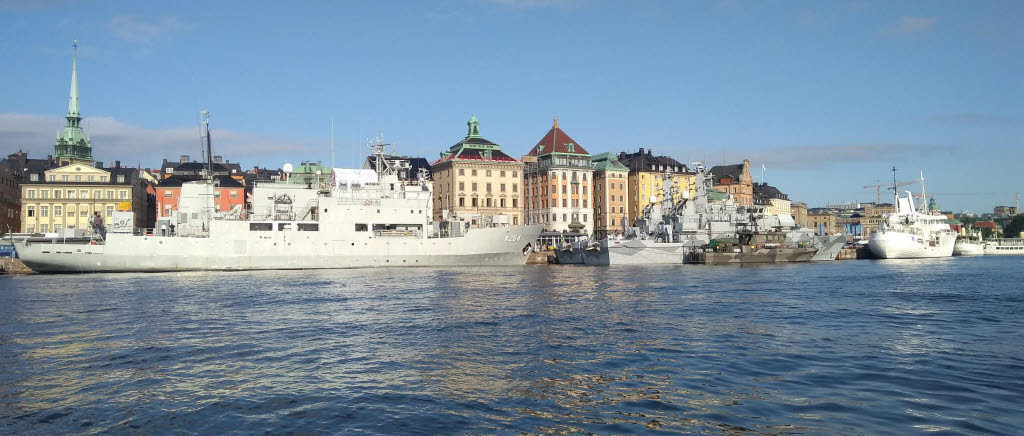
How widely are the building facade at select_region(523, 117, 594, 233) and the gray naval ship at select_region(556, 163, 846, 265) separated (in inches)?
969

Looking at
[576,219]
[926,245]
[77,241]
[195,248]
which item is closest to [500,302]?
[195,248]

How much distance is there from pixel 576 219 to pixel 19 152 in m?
88.4

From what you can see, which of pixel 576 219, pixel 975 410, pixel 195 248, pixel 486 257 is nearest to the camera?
pixel 975 410

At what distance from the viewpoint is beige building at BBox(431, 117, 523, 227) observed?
328 ft

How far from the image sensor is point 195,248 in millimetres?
58500

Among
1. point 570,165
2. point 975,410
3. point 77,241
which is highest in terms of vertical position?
point 570,165

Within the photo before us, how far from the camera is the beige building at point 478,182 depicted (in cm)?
9988

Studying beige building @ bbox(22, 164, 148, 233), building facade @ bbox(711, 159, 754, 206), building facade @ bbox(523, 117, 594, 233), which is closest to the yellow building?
building facade @ bbox(523, 117, 594, 233)

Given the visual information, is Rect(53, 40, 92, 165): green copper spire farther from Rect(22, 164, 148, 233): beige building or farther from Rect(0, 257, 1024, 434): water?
Rect(0, 257, 1024, 434): water

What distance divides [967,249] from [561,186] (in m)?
75.7

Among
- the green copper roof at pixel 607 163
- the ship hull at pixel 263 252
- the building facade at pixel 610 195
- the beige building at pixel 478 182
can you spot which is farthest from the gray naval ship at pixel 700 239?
the green copper roof at pixel 607 163

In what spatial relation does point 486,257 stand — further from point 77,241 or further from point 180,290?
point 77,241

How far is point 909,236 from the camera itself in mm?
94938

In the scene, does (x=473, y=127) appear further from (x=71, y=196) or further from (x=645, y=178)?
(x=71, y=196)
